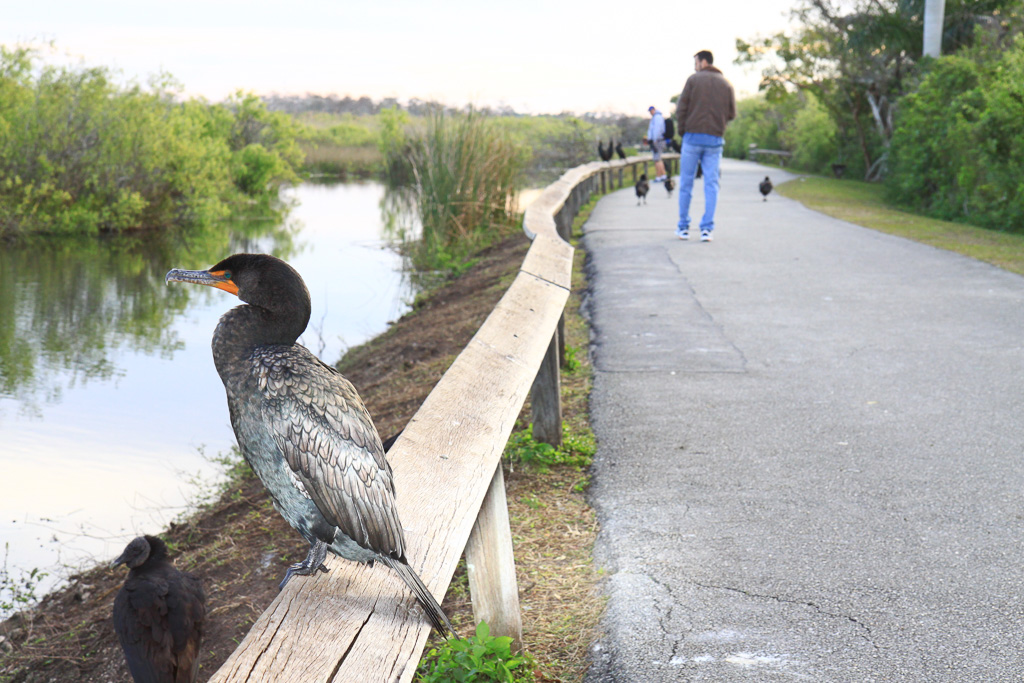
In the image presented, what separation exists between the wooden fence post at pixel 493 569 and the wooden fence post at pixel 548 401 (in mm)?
1798

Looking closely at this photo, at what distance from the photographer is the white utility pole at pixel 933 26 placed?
2250cm

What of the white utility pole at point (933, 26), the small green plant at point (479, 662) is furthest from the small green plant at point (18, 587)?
the white utility pole at point (933, 26)

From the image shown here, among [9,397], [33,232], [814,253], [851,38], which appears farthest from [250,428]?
[851,38]

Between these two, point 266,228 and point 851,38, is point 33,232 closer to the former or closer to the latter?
point 266,228

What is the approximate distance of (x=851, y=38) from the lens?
27.7 meters

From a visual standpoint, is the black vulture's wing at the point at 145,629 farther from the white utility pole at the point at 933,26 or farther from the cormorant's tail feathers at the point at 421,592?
the white utility pole at the point at 933,26

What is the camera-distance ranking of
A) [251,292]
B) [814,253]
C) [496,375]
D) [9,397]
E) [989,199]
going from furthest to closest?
[989,199] < [814,253] < [9,397] < [496,375] < [251,292]

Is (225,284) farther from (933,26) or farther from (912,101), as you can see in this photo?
(933,26)

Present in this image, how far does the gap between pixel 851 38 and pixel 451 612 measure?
1127 inches

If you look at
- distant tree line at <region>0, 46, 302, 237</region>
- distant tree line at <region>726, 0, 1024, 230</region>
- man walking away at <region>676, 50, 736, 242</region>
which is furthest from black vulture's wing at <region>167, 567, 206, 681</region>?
distant tree line at <region>0, 46, 302, 237</region>

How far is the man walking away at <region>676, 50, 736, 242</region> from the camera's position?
11.2 meters

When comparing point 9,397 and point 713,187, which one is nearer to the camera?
point 9,397

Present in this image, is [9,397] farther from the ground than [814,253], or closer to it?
closer to it

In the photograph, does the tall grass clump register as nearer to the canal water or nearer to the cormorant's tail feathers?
the canal water
